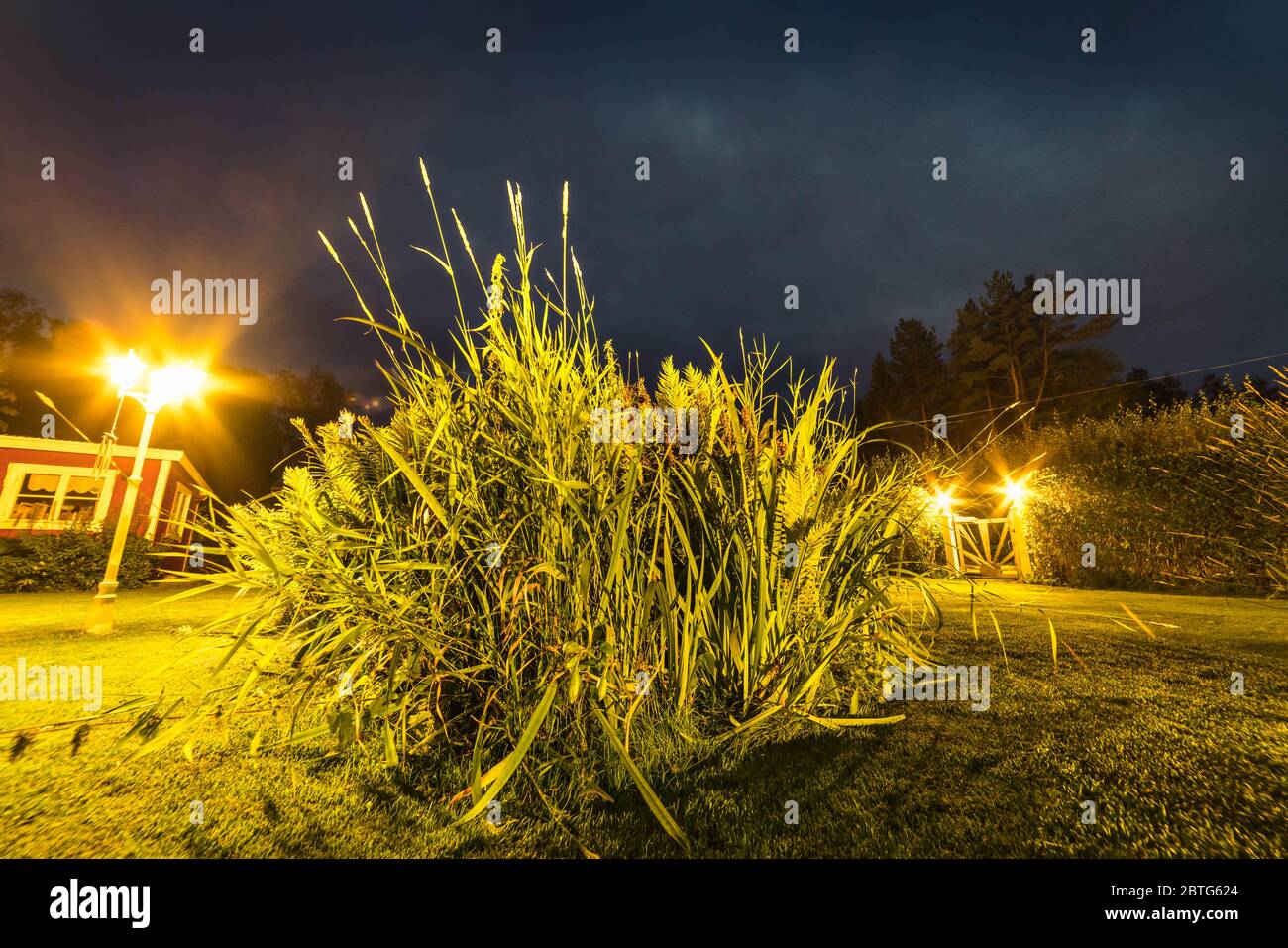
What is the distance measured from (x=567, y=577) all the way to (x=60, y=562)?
16.0 m

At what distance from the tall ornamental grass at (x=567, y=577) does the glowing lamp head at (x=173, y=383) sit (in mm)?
6630

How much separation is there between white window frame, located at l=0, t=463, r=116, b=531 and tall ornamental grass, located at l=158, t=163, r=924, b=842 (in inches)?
750

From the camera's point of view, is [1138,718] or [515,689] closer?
[515,689]

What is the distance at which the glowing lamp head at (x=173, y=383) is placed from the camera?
649 centimetres

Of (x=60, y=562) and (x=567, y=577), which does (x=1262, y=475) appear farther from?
(x=60, y=562)

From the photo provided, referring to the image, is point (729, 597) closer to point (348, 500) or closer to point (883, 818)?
point (883, 818)

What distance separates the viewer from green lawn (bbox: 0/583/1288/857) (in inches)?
41.2

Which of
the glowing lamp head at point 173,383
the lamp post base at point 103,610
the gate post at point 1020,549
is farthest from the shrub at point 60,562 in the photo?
the gate post at point 1020,549

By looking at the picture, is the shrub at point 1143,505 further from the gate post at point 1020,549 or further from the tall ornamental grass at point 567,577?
the tall ornamental grass at point 567,577

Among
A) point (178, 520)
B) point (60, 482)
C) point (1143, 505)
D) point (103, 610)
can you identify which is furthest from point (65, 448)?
point (1143, 505)

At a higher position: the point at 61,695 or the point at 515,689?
the point at 515,689
